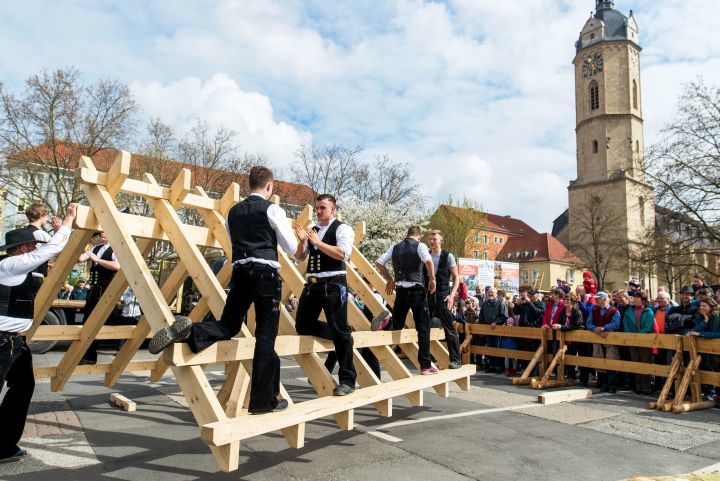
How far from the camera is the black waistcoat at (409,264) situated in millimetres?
6113

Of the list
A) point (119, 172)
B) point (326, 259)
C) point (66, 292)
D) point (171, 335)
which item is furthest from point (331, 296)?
point (66, 292)

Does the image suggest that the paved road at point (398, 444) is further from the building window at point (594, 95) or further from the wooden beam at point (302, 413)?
the building window at point (594, 95)

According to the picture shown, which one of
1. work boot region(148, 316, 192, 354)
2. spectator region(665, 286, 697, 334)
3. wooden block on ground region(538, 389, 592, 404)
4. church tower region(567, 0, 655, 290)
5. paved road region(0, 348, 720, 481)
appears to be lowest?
paved road region(0, 348, 720, 481)

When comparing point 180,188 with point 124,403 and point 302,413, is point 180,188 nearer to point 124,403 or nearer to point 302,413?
point 302,413

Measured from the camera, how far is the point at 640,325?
8914 mm

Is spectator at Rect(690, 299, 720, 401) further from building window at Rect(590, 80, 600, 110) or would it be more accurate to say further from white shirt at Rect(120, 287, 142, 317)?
building window at Rect(590, 80, 600, 110)

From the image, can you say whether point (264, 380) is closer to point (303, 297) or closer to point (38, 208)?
Answer: point (303, 297)

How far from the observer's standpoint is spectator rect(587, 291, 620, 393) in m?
8.84

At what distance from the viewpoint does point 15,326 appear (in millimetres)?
4195

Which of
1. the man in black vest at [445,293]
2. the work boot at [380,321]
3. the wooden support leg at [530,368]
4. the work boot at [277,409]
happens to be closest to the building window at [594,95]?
the wooden support leg at [530,368]

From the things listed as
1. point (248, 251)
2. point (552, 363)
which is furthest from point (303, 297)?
point (552, 363)

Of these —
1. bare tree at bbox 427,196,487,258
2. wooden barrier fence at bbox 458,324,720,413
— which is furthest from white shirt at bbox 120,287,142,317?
bare tree at bbox 427,196,487,258

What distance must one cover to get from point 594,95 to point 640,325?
68444mm

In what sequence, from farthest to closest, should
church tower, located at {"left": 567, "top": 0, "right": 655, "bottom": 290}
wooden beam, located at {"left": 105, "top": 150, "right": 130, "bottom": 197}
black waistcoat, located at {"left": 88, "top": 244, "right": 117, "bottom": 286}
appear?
church tower, located at {"left": 567, "top": 0, "right": 655, "bottom": 290} < black waistcoat, located at {"left": 88, "top": 244, "right": 117, "bottom": 286} < wooden beam, located at {"left": 105, "top": 150, "right": 130, "bottom": 197}
